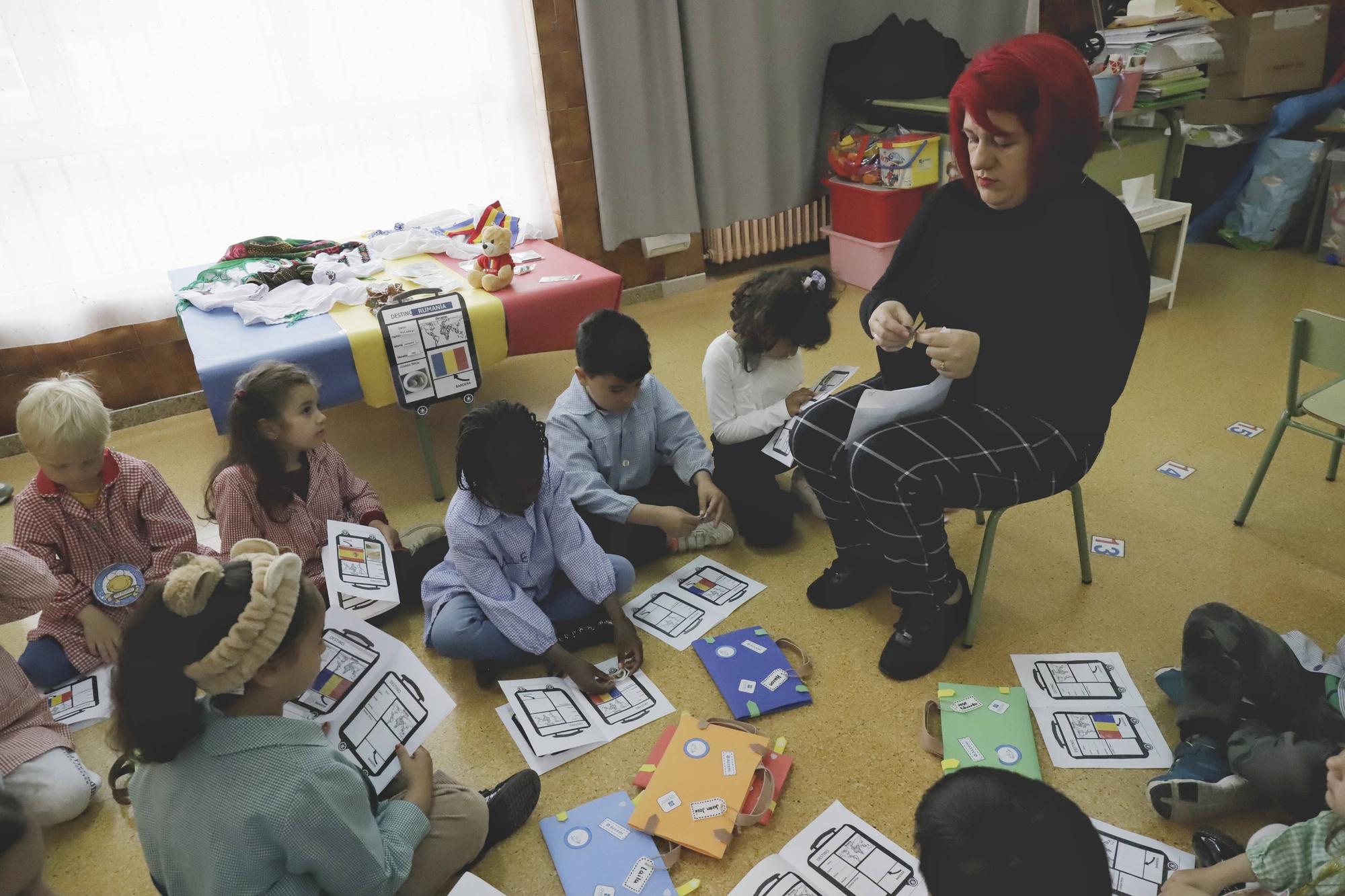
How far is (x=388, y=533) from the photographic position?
220cm

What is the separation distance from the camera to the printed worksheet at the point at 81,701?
6.32ft

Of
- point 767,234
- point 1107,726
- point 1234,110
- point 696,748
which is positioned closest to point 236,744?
point 696,748

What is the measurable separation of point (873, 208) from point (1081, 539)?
236cm

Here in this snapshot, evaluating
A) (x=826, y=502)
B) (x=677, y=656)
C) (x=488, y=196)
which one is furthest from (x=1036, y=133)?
(x=488, y=196)

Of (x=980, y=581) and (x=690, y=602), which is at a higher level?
(x=980, y=581)

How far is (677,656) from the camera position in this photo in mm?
1992

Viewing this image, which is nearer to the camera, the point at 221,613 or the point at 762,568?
the point at 221,613

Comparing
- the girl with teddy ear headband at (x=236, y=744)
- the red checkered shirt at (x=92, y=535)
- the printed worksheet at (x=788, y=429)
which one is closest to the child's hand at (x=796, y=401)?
the printed worksheet at (x=788, y=429)

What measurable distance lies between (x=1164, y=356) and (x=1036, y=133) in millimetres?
2132

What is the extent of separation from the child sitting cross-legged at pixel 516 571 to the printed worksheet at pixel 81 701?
0.75 m

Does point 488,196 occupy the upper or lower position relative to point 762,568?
upper

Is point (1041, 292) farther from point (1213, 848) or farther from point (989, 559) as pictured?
point (1213, 848)

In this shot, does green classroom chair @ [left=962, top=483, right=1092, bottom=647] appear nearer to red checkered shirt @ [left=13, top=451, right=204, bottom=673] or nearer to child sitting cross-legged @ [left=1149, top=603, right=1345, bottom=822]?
child sitting cross-legged @ [left=1149, top=603, right=1345, bottom=822]

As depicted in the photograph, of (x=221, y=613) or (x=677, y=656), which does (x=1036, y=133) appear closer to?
(x=677, y=656)
